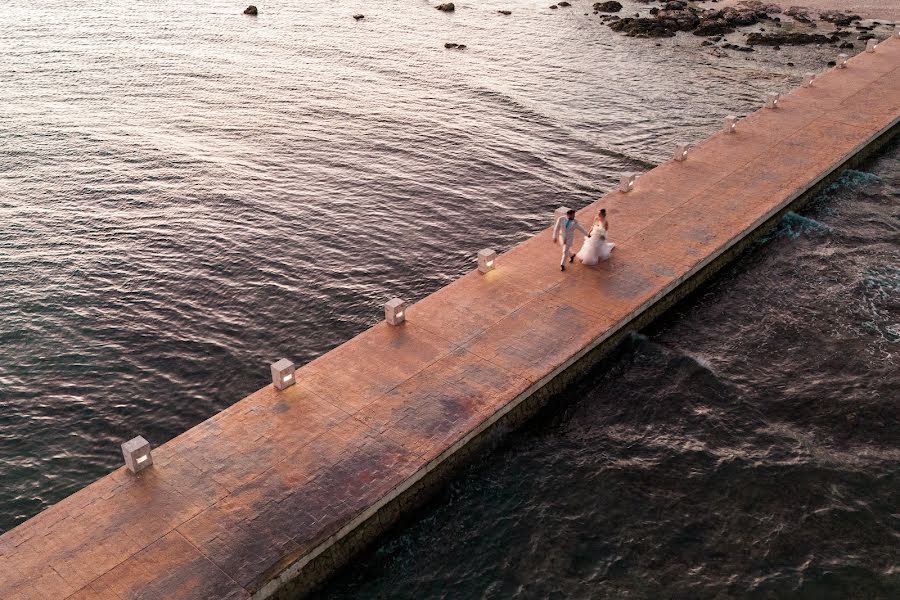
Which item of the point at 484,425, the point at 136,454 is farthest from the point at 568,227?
the point at 136,454

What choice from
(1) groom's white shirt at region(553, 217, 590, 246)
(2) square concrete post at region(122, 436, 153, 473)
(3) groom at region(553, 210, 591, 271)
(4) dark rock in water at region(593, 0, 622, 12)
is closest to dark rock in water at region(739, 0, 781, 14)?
(4) dark rock in water at region(593, 0, 622, 12)

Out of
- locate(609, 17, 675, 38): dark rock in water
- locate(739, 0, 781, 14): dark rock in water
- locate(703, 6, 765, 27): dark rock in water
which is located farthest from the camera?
locate(739, 0, 781, 14): dark rock in water

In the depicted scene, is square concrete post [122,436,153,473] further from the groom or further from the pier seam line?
the groom

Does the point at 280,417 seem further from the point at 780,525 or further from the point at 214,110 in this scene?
the point at 214,110

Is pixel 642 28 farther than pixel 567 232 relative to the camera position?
Yes

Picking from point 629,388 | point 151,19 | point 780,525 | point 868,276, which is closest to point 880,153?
point 868,276

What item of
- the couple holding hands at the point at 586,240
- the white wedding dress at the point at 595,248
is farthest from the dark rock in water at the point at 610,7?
the white wedding dress at the point at 595,248

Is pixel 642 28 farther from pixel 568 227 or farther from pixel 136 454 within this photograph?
pixel 136 454
